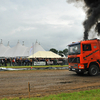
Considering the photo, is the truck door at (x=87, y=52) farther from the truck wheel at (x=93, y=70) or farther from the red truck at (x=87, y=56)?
the truck wheel at (x=93, y=70)

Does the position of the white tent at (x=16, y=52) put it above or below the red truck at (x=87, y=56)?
above

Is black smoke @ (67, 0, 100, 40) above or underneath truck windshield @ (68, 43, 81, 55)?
above

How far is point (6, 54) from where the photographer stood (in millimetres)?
42250

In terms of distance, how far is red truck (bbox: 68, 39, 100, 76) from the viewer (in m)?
11.0

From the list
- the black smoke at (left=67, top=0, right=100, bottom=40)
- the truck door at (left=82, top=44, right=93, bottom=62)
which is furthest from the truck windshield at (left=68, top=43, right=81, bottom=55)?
the black smoke at (left=67, top=0, right=100, bottom=40)

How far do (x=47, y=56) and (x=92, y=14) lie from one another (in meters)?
16.8

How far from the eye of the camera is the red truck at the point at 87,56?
10961 millimetres

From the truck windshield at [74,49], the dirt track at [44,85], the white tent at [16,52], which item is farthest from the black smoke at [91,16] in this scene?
the white tent at [16,52]

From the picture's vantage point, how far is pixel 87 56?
11039 millimetres

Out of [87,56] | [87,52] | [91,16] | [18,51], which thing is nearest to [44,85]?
[87,56]

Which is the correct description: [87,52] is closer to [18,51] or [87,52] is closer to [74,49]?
[74,49]

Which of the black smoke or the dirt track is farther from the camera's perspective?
the black smoke

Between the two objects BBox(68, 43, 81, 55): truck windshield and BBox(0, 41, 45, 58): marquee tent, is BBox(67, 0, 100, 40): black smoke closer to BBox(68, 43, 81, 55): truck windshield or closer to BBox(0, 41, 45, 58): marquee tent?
BBox(68, 43, 81, 55): truck windshield

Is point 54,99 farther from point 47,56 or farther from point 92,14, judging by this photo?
point 47,56
